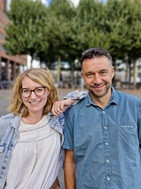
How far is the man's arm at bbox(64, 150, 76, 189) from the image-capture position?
2107 millimetres

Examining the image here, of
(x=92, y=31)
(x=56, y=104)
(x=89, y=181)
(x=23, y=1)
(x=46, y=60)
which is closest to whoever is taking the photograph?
(x=89, y=181)

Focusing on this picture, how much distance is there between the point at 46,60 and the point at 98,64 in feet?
125

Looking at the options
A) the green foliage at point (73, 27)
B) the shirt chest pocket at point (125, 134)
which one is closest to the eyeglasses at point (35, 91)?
the shirt chest pocket at point (125, 134)

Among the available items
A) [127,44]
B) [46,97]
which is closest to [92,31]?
[127,44]

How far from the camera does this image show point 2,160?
6.75 feet

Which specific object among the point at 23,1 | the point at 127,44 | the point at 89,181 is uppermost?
the point at 23,1

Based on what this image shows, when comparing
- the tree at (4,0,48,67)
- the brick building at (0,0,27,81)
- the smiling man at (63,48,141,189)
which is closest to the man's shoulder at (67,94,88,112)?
the smiling man at (63,48,141,189)

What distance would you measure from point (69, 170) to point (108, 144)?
397 millimetres

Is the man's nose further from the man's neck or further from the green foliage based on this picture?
the green foliage

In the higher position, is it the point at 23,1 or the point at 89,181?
the point at 23,1

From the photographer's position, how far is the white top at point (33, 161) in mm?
2039

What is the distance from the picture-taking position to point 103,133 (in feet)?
6.34

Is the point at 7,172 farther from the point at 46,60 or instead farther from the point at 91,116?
the point at 46,60

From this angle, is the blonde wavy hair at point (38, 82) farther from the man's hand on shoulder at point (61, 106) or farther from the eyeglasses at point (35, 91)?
the man's hand on shoulder at point (61, 106)
